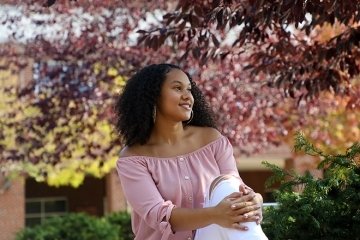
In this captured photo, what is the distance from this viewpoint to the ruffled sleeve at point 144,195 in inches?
151

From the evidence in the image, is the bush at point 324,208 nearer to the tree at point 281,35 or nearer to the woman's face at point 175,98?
the woman's face at point 175,98

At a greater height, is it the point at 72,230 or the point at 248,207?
the point at 248,207

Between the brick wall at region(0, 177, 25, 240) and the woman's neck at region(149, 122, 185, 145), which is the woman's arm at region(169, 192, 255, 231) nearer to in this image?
the woman's neck at region(149, 122, 185, 145)

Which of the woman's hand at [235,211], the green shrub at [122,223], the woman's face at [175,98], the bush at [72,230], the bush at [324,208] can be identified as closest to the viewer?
the woman's hand at [235,211]

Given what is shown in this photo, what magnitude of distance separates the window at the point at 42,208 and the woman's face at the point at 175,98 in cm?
2415

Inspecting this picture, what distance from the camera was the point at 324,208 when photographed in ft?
14.4

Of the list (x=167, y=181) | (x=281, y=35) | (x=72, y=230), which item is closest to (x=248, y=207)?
(x=167, y=181)

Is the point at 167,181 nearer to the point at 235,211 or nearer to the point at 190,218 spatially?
the point at 190,218

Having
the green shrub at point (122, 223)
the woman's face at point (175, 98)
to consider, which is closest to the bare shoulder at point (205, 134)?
the woman's face at point (175, 98)

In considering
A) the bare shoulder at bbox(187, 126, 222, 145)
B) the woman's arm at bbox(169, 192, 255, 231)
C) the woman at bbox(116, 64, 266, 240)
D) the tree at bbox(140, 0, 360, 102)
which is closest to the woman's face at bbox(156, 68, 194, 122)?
the woman at bbox(116, 64, 266, 240)

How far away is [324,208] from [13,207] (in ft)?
71.7

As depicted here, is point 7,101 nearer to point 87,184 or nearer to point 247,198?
point 247,198

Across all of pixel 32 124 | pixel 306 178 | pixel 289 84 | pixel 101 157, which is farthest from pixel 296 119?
pixel 306 178

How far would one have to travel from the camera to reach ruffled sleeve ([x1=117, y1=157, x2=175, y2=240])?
3.84m
